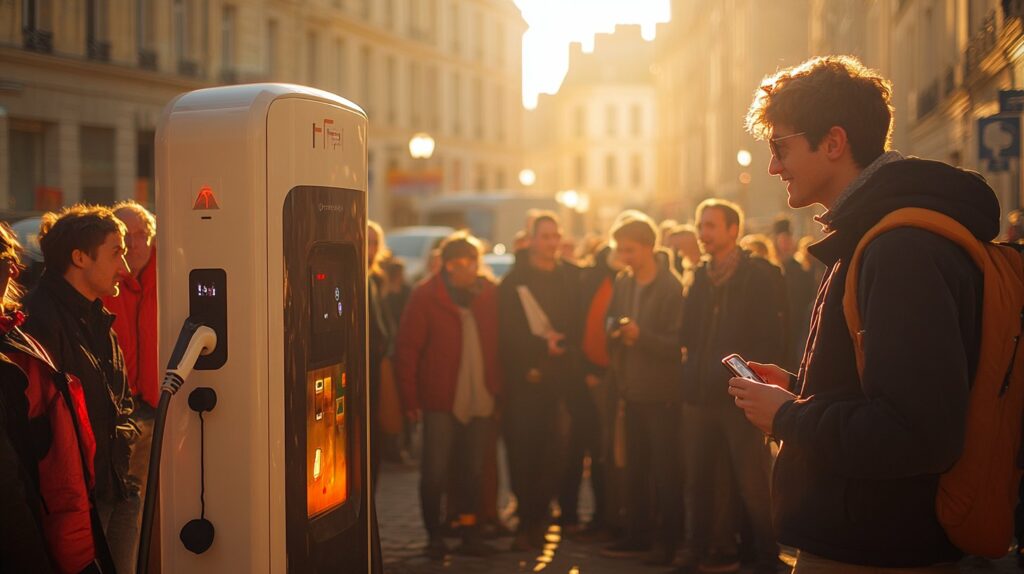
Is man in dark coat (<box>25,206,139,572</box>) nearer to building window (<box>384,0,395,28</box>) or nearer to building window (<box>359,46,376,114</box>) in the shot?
building window (<box>359,46,376,114</box>)

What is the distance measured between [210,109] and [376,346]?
4.12 meters

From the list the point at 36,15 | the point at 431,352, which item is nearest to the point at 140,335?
the point at 431,352

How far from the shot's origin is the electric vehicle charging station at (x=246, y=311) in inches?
157

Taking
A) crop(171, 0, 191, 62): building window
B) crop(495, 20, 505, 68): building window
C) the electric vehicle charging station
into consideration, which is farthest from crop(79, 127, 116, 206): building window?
crop(495, 20, 505, 68): building window

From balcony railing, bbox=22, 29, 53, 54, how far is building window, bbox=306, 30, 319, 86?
14197mm

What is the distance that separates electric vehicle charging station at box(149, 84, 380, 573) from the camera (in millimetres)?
3979

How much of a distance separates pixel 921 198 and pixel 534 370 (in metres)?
5.99

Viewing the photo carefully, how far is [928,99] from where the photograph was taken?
24.9 meters

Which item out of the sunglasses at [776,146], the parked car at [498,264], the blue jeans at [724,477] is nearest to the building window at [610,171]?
the parked car at [498,264]

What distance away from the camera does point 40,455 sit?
12.3 feet

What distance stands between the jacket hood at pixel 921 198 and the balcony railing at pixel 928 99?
22.3 meters

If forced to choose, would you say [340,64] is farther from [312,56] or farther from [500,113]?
[500,113]

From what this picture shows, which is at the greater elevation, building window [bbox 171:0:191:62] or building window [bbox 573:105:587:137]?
building window [bbox 573:105:587:137]

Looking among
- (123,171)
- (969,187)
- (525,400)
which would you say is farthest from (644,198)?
(969,187)
